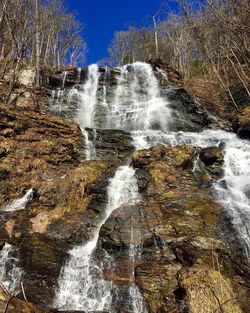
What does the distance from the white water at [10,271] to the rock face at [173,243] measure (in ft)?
7.49

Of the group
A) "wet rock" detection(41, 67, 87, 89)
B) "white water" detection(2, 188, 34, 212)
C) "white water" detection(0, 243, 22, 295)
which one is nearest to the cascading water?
"wet rock" detection(41, 67, 87, 89)

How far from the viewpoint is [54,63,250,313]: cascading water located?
919 centimetres

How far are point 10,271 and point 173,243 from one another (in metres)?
4.28

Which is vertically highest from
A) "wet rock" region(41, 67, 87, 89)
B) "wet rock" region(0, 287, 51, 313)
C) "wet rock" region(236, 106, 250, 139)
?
"wet rock" region(41, 67, 87, 89)

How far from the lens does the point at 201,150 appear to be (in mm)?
15656

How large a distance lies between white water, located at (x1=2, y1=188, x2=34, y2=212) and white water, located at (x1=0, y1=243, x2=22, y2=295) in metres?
2.73

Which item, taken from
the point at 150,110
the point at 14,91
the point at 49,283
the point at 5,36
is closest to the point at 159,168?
the point at 49,283

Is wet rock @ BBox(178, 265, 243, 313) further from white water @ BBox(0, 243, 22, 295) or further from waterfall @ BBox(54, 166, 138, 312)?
white water @ BBox(0, 243, 22, 295)

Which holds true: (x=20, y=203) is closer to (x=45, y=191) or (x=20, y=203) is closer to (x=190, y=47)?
(x=45, y=191)

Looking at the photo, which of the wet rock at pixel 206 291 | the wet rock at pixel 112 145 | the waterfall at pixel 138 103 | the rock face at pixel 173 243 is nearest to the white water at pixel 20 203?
the rock face at pixel 173 243

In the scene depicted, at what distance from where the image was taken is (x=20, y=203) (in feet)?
43.4

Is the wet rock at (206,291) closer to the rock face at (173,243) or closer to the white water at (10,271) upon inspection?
the rock face at (173,243)

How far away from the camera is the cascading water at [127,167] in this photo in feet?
30.1

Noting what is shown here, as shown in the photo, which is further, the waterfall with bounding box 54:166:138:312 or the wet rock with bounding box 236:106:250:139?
the wet rock with bounding box 236:106:250:139
